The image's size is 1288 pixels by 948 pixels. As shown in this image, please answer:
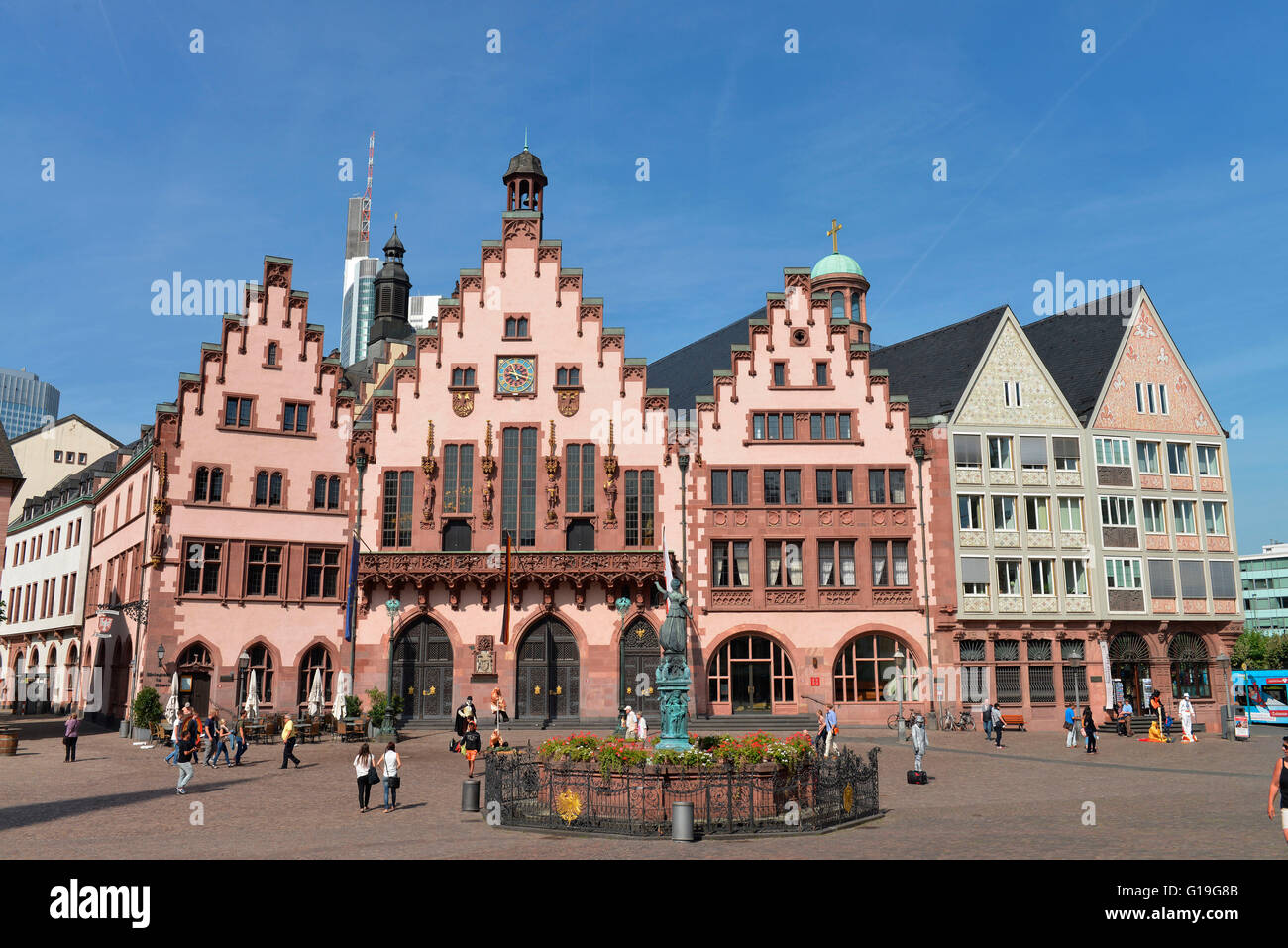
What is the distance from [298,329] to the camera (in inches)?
1918

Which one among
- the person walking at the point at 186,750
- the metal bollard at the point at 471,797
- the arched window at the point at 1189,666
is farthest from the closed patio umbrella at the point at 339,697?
the arched window at the point at 1189,666

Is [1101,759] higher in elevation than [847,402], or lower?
lower

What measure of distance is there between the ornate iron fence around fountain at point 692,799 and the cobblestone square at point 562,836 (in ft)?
2.02

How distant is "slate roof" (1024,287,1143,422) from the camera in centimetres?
5178

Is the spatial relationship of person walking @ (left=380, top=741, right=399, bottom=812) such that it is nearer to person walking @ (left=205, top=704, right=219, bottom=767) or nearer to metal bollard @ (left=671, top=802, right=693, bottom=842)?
metal bollard @ (left=671, top=802, right=693, bottom=842)

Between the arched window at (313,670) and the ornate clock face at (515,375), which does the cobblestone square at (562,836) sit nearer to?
the arched window at (313,670)

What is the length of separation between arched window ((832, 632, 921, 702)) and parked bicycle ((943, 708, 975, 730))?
152 centimetres

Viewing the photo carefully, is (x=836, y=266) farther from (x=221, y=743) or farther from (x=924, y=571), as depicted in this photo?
(x=221, y=743)

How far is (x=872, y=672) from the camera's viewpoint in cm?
4712

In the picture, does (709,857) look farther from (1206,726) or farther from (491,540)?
(1206,726)

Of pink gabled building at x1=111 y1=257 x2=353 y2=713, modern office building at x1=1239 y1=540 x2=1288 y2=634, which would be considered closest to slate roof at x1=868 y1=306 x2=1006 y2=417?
pink gabled building at x1=111 y1=257 x2=353 y2=713

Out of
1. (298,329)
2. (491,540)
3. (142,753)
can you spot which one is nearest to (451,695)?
(491,540)

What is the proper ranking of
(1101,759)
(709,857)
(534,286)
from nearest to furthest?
1. (709,857)
2. (1101,759)
3. (534,286)

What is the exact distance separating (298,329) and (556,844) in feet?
120
